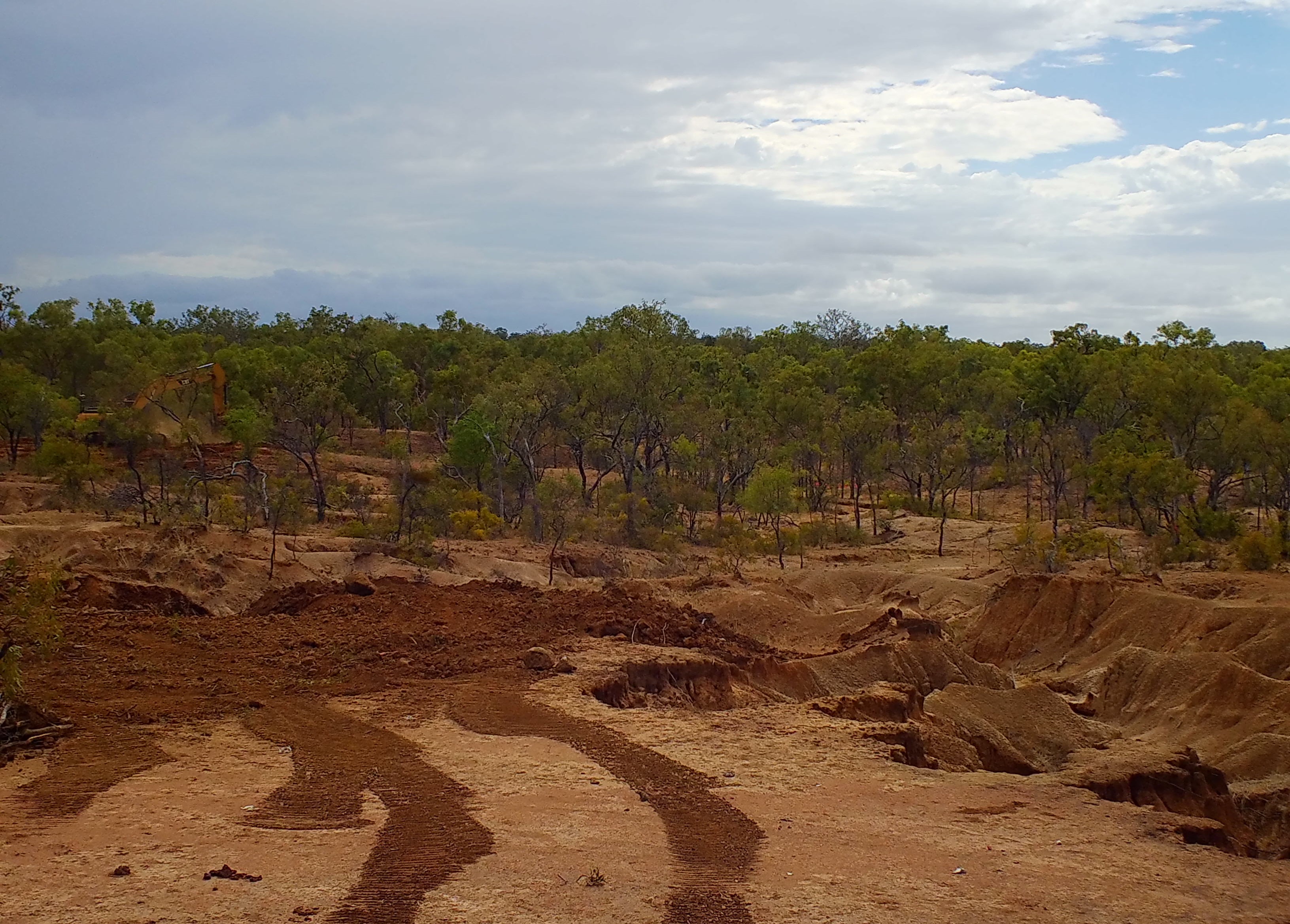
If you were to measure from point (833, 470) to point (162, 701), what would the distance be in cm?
4192

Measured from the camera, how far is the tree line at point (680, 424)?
116 ft

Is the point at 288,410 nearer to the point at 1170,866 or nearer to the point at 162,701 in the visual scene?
the point at 162,701

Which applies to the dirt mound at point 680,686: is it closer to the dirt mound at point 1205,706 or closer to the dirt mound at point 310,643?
the dirt mound at point 310,643

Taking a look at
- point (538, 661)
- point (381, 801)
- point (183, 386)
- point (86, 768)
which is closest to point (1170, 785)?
point (538, 661)

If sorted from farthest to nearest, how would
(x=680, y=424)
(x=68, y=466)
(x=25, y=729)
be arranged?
(x=680, y=424) < (x=68, y=466) < (x=25, y=729)

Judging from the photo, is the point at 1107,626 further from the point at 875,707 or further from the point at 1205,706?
the point at 875,707

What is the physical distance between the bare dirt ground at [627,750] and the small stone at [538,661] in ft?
1.07

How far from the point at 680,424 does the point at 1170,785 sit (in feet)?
92.8

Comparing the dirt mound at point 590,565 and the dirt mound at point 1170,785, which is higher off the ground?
the dirt mound at point 590,565

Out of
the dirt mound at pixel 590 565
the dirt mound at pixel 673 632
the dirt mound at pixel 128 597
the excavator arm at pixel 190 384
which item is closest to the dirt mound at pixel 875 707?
the dirt mound at pixel 673 632

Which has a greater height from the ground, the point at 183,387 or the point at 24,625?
the point at 183,387

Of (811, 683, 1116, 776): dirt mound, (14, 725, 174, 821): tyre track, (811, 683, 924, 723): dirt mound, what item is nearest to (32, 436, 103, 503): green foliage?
(14, 725, 174, 821): tyre track

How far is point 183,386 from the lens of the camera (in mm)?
42969

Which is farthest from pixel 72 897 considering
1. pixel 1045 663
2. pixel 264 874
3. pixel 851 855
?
pixel 1045 663
